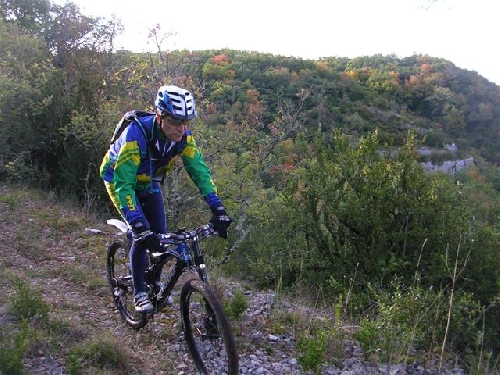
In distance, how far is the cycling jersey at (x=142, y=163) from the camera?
136 inches

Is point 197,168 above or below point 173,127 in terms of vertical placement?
below

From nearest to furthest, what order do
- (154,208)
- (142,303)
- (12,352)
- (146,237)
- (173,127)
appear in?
(12,352) → (146,237) → (173,127) → (142,303) → (154,208)

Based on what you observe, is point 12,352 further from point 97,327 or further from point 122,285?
point 122,285

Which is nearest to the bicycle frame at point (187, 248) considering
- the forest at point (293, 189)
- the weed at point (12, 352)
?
the weed at point (12, 352)

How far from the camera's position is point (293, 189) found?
278 inches

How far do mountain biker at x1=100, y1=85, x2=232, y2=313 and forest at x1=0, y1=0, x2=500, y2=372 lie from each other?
1.67 metres

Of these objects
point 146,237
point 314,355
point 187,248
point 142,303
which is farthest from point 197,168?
point 314,355

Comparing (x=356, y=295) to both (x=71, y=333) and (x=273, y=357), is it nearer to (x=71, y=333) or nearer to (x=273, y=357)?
(x=273, y=357)

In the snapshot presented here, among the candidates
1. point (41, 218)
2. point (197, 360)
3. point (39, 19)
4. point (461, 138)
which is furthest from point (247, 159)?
point (461, 138)

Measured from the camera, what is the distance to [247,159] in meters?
8.97

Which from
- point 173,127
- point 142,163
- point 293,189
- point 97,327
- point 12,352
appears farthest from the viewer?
point 293,189

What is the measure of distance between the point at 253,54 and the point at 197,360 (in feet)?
176

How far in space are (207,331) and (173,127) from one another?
156cm

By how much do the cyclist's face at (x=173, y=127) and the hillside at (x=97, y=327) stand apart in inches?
66.9
